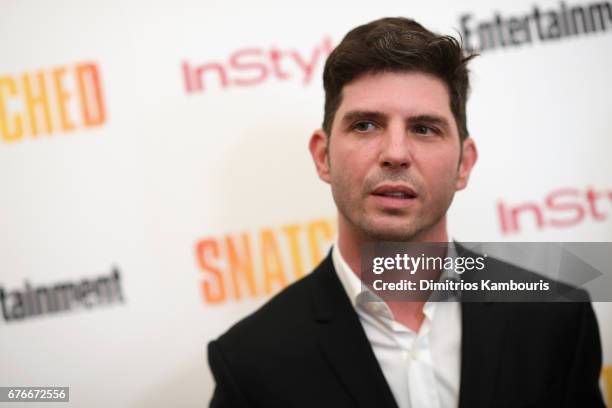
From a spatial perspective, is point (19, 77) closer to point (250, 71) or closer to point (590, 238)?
point (250, 71)

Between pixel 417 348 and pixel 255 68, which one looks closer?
pixel 417 348

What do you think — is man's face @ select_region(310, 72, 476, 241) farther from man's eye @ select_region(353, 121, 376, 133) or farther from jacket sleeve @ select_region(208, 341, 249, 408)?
jacket sleeve @ select_region(208, 341, 249, 408)

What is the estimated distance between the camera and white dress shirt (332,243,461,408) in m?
1.20

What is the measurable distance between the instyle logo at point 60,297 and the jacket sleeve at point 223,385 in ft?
1.49

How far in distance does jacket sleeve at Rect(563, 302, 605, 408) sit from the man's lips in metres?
0.53

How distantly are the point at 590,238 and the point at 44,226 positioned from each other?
1673 millimetres

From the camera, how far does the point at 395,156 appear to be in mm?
1175

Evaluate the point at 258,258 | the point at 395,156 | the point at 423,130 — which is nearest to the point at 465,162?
the point at 423,130

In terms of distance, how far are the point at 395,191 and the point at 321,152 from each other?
28 centimetres

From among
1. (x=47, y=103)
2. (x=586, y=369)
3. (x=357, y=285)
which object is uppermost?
(x=47, y=103)

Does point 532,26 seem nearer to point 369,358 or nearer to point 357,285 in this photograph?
point 357,285

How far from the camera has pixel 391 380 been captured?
4.00 ft

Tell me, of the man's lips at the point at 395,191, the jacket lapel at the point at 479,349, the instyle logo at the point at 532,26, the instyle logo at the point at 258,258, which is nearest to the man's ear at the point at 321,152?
the man's lips at the point at 395,191

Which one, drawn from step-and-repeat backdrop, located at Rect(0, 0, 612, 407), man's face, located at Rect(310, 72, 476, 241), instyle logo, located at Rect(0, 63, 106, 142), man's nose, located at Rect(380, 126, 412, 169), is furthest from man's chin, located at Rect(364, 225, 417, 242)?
A: instyle logo, located at Rect(0, 63, 106, 142)
